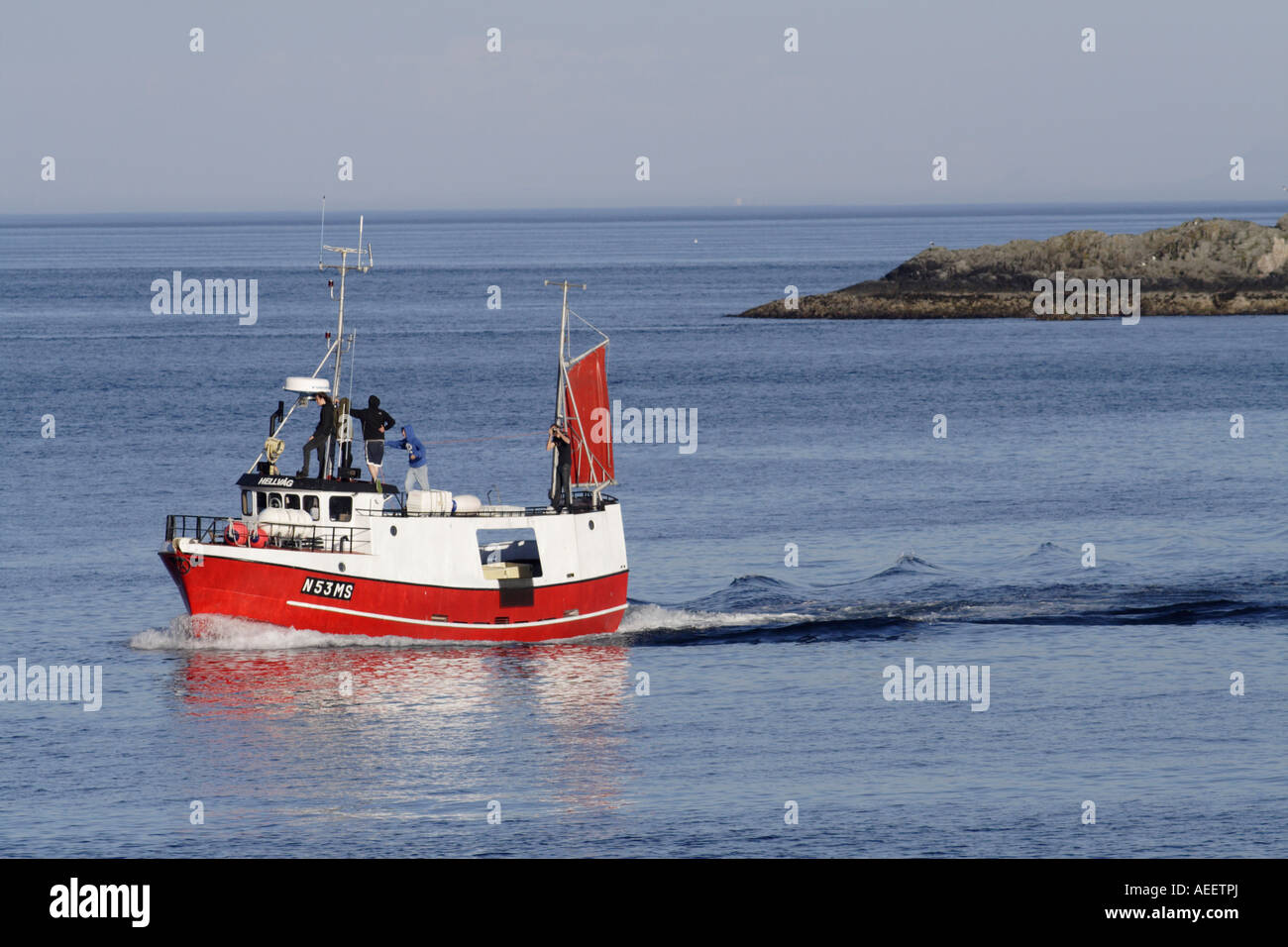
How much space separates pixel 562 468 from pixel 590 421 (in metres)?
2.51

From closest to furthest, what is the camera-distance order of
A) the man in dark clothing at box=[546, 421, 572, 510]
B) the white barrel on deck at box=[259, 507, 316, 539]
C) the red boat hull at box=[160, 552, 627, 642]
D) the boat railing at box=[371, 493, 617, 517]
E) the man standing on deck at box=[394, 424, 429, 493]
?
the red boat hull at box=[160, 552, 627, 642], the boat railing at box=[371, 493, 617, 517], the white barrel on deck at box=[259, 507, 316, 539], the man standing on deck at box=[394, 424, 429, 493], the man in dark clothing at box=[546, 421, 572, 510]

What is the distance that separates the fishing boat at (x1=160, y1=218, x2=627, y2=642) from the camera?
44.6 m

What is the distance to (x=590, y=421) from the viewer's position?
164ft

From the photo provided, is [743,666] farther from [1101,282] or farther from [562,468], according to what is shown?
[1101,282]

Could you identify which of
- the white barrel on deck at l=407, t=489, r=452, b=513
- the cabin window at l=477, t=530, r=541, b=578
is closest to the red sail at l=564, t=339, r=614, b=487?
the cabin window at l=477, t=530, r=541, b=578

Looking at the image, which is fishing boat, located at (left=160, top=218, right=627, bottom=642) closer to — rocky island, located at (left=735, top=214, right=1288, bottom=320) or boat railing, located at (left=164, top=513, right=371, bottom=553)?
boat railing, located at (left=164, top=513, right=371, bottom=553)

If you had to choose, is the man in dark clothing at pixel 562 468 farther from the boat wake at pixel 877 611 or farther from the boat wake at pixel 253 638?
the boat wake at pixel 253 638

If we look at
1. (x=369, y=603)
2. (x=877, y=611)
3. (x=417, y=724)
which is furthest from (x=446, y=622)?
(x=877, y=611)

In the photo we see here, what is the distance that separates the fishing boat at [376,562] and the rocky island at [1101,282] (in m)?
128

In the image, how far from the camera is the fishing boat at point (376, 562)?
44.6 m

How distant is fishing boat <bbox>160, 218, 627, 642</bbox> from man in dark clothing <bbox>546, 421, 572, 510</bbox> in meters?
0.16

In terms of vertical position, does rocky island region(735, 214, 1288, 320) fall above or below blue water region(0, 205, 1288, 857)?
above
